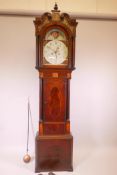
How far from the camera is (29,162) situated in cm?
256

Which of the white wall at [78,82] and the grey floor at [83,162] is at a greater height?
the white wall at [78,82]

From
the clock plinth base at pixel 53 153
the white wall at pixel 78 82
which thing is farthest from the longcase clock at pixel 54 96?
the white wall at pixel 78 82

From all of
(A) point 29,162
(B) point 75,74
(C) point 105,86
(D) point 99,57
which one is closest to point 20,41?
(B) point 75,74

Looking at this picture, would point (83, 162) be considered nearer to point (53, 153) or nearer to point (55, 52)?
point (53, 153)

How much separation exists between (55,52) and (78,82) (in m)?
0.79

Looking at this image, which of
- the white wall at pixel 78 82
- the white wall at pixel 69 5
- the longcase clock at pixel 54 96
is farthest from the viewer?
the white wall at pixel 78 82

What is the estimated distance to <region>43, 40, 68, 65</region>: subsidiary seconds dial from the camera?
92.1 inches

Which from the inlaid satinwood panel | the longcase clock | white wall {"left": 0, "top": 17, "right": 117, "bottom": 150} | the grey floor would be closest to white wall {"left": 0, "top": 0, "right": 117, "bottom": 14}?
white wall {"left": 0, "top": 17, "right": 117, "bottom": 150}

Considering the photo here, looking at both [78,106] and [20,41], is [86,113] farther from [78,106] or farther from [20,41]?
[20,41]

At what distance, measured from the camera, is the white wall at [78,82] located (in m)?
2.88

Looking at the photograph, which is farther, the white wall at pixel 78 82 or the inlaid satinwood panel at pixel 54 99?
the white wall at pixel 78 82

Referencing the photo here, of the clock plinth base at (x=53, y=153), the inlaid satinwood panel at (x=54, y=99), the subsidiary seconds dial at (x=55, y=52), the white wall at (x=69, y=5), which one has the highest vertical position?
the white wall at (x=69, y=5)

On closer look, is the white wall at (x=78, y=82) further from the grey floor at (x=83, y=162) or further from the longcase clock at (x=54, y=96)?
the longcase clock at (x=54, y=96)

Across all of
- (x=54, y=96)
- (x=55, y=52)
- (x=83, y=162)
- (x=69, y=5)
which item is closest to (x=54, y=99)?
(x=54, y=96)
